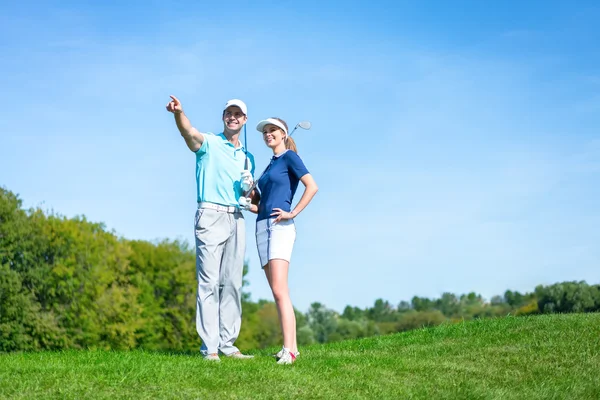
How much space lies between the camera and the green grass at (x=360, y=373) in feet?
26.9

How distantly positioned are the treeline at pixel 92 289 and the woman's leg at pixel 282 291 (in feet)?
42.0

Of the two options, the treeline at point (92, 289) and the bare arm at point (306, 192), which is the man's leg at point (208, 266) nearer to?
the bare arm at point (306, 192)

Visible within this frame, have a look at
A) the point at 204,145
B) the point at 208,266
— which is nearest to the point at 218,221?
the point at 208,266

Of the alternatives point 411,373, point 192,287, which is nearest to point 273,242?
point 411,373

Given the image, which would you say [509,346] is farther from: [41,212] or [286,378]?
[41,212]

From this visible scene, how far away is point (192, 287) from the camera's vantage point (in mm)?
39094

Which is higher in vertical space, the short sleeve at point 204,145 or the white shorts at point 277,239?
the short sleeve at point 204,145

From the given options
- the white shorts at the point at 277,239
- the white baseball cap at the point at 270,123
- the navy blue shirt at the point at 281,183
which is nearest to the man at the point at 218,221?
the navy blue shirt at the point at 281,183

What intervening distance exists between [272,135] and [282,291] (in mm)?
2038

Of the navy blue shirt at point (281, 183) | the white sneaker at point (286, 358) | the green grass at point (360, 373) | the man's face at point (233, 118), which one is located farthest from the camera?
the man's face at point (233, 118)

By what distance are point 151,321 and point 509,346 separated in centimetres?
2655

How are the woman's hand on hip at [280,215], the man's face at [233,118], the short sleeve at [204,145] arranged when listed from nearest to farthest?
the woman's hand on hip at [280,215], the short sleeve at [204,145], the man's face at [233,118]

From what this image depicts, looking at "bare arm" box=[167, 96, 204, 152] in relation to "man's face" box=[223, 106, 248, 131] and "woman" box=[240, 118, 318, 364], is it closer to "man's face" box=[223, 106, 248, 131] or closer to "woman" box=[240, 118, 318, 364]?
"man's face" box=[223, 106, 248, 131]

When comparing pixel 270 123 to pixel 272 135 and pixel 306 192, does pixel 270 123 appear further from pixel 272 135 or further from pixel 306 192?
pixel 306 192
